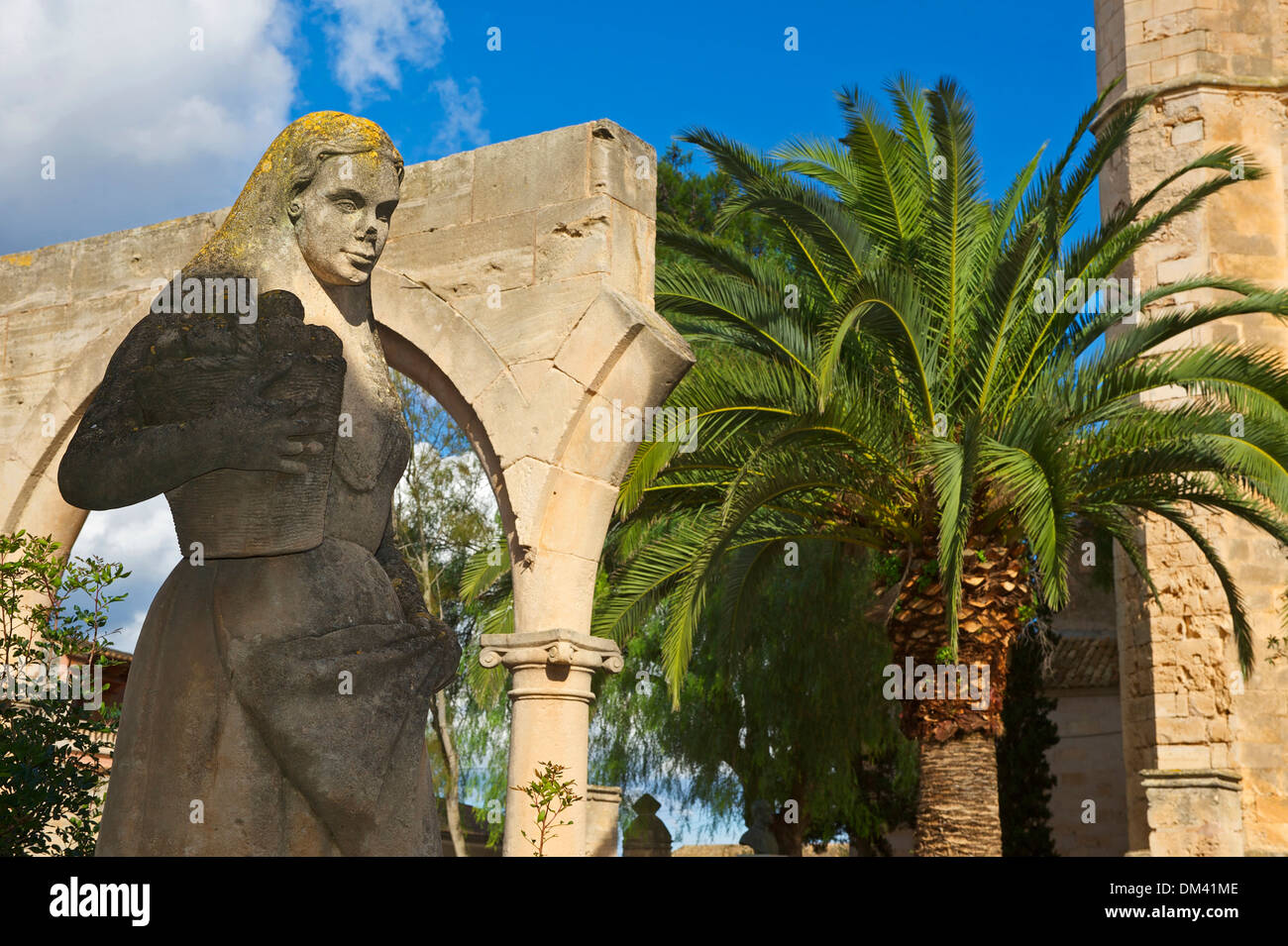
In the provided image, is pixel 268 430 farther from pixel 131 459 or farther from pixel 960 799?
pixel 960 799

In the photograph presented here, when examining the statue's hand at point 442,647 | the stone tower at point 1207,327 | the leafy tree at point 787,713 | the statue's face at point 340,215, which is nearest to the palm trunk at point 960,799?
the stone tower at point 1207,327

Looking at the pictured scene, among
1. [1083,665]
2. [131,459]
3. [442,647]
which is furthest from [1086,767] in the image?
[131,459]

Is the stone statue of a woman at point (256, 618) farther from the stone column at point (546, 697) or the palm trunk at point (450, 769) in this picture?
the palm trunk at point (450, 769)

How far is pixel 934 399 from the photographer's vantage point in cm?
1007

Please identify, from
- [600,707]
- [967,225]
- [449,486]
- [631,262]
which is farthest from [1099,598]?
[631,262]

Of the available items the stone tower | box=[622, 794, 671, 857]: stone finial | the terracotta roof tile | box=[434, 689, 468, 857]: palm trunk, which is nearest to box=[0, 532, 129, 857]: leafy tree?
the stone tower

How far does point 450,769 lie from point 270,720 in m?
19.2

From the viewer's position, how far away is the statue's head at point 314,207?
101 inches

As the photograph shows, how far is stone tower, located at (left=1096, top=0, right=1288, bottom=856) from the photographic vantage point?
1345cm

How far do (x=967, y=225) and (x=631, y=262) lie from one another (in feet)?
13.5

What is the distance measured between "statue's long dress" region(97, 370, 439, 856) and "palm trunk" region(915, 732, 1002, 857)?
8283 mm

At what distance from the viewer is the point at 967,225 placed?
10.4 m

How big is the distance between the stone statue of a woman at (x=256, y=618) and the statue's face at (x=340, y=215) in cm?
14
